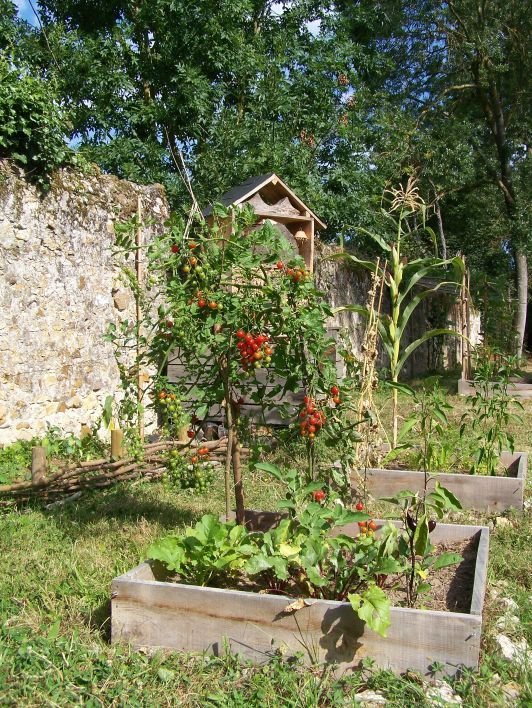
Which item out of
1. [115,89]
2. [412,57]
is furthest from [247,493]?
[412,57]

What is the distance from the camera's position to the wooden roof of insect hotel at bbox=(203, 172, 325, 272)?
7.40m

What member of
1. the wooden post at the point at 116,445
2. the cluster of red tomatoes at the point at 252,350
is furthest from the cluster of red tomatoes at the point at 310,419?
the wooden post at the point at 116,445

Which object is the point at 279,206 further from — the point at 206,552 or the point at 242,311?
the point at 206,552

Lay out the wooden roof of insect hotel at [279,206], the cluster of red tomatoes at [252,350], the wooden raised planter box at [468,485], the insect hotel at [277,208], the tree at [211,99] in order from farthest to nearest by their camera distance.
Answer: the tree at [211,99] < the wooden roof of insect hotel at [279,206] < the insect hotel at [277,208] < the wooden raised planter box at [468,485] < the cluster of red tomatoes at [252,350]

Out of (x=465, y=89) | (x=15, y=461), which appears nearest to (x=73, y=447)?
(x=15, y=461)

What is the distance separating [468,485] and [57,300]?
13.2 ft

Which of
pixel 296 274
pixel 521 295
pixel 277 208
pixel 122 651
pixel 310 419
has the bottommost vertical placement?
pixel 122 651

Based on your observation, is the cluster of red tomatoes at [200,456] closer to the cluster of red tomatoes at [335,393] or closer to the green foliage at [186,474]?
the green foliage at [186,474]

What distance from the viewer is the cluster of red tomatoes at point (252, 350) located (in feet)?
9.71

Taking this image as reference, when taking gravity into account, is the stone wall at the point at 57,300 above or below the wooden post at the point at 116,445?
above

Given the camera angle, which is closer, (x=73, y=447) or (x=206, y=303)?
(x=206, y=303)

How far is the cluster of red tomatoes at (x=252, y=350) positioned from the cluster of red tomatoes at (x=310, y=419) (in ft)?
1.01

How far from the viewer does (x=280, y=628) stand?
259 centimetres

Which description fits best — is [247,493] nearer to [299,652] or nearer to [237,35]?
[299,652]
